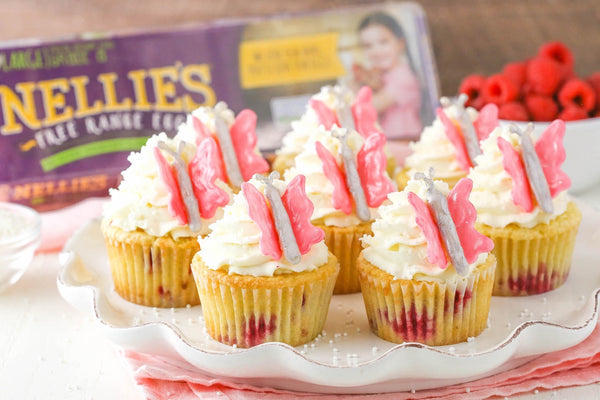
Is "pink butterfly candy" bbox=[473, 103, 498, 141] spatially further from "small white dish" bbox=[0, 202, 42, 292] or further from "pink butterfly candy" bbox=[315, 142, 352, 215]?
"small white dish" bbox=[0, 202, 42, 292]

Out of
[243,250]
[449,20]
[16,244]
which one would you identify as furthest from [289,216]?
[449,20]

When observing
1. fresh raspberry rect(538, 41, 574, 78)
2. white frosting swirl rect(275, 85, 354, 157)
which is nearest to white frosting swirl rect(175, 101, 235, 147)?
white frosting swirl rect(275, 85, 354, 157)

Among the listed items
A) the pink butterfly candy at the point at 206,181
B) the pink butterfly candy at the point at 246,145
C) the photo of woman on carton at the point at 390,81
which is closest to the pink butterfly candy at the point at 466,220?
the pink butterfly candy at the point at 206,181

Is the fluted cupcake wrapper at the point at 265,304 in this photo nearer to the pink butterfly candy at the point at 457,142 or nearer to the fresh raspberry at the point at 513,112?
the pink butterfly candy at the point at 457,142

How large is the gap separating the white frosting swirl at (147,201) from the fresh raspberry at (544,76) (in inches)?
51.0

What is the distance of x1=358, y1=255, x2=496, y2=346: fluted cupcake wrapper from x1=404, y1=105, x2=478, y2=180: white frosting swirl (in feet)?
1.85

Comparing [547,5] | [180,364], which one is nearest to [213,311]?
[180,364]

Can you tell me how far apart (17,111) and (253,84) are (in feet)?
2.82

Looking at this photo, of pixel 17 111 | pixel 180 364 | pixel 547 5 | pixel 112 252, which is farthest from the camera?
pixel 547 5

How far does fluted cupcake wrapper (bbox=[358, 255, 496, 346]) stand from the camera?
1873 mm

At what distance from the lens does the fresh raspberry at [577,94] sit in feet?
9.37

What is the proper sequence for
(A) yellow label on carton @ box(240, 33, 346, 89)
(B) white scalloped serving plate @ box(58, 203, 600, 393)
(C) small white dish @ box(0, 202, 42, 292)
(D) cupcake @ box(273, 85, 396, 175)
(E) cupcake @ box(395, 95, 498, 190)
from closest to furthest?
(B) white scalloped serving plate @ box(58, 203, 600, 393), (C) small white dish @ box(0, 202, 42, 292), (E) cupcake @ box(395, 95, 498, 190), (D) cupcake @ box(273, 85, 396, 175), (A) yellow label on carton @ box(240, 33, 346, 89)

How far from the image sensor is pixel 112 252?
2.22 meters

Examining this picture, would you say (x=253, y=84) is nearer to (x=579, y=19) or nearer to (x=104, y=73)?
(x=104, y=73)
